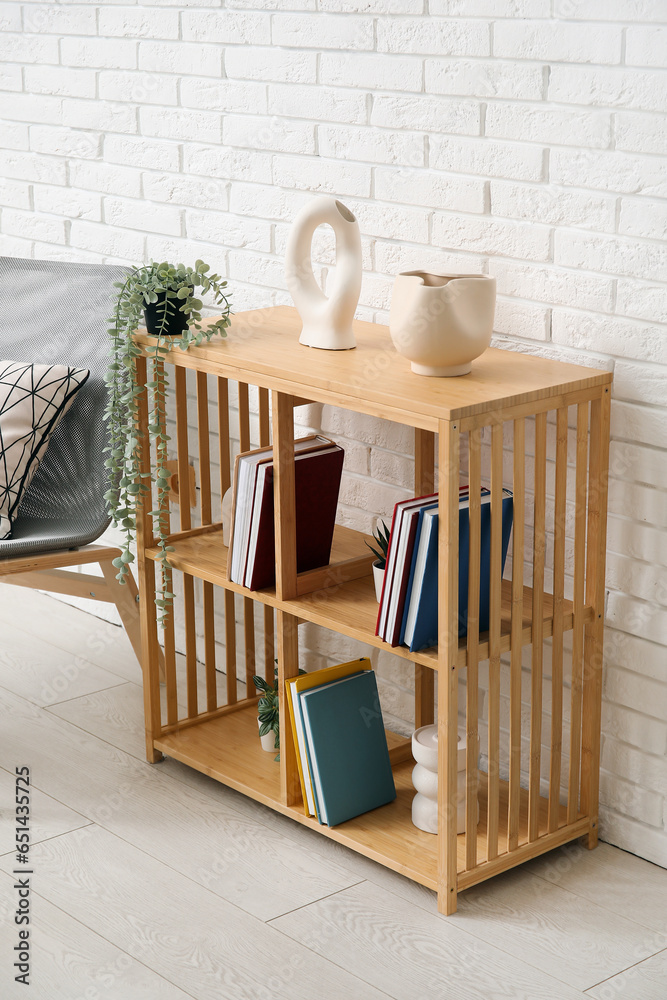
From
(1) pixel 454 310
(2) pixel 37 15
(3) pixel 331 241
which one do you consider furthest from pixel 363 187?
(2) pixel 37 15

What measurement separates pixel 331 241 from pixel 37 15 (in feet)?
3.26

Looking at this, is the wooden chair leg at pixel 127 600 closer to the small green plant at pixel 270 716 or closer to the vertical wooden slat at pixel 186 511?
the vertical wooden slat at pixel 186 511

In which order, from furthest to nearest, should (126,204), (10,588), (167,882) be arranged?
1. (10,588)
2. (126,204)
3. (167,882)

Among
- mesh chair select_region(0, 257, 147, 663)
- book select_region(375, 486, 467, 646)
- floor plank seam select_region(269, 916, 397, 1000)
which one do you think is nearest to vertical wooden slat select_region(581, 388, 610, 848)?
book select_region(375, 486, 467, 646)

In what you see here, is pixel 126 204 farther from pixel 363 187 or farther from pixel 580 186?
pixel 580 186

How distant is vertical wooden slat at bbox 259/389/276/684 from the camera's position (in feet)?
7.10

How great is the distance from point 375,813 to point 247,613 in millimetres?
537

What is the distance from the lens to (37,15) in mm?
2541

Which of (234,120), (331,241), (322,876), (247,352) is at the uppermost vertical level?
(234,120)

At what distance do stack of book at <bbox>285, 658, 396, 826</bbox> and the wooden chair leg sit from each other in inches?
16.5

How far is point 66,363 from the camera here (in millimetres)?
2297

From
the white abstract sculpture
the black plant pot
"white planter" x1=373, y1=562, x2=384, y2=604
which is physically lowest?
"white planter" x1=373, y1=562, x2=384, y2=604

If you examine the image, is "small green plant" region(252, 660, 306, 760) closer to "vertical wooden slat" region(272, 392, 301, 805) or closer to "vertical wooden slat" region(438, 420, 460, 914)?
"vertical wooden slat" region(272, 392, 301, 805)

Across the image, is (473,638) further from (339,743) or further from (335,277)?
(335,277)
